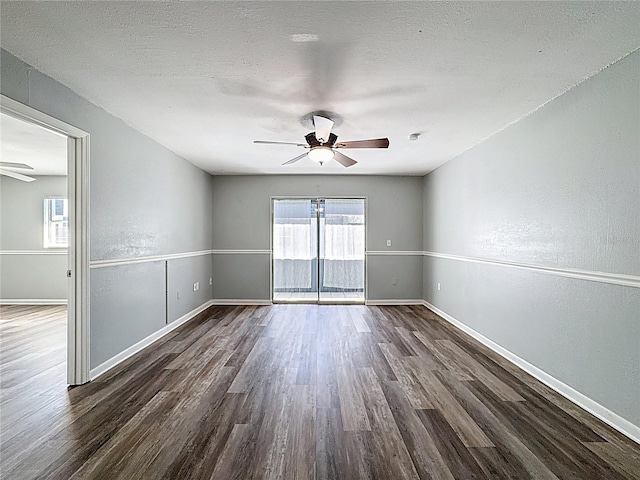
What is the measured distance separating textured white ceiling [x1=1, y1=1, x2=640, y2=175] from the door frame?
470mm

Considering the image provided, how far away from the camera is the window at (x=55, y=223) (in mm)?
6662

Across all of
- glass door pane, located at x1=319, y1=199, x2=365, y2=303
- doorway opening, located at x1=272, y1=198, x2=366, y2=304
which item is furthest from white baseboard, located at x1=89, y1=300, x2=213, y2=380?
glass door pane, located at x1=319, y1=199, x2=365, y2=303

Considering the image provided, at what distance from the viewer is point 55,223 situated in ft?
22.0

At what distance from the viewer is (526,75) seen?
2.55 meters

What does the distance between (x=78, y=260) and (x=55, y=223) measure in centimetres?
474

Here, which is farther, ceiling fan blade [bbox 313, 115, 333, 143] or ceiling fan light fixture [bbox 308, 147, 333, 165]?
ceiling fan light fixture [bbox 308, 147, 333, 165]

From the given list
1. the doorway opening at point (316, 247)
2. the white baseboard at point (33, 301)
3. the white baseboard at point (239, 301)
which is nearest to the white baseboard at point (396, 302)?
the doorway opening at point (316, 247)

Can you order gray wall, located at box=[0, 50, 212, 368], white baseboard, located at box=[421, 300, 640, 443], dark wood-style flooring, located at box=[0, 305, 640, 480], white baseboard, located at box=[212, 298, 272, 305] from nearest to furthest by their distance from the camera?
dark wood-style flooring, located at box=[0, 305, 640, 480] → white baseboard, located at box=[421, 300, 640, 443] → gray wall, located at box=[0, 50, 212, 368] → white baseboard, located at box=[212, 298, 272, 305]

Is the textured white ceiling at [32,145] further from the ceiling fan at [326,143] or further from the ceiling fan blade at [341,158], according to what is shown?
the ceiling fan blade at [341,158]

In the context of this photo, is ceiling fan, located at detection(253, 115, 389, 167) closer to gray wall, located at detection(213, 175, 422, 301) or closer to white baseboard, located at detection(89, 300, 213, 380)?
white baseboard, located at detection(89, 300, 213, 380)

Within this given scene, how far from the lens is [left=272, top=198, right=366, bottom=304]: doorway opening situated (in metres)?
6.64

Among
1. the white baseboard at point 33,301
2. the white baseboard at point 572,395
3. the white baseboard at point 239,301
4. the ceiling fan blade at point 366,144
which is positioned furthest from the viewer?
the white baseboard at point 239,301

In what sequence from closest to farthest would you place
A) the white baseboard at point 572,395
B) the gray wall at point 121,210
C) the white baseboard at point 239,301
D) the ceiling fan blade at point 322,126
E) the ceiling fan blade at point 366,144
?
Answer: 1. the white baseboard at point 572,395
2. the gray wall at point 121,210
3. the ceiling fan blade at point 322,126
4. the ceiling fan blade at point 366,144
5. the white baseboard at point 239,301

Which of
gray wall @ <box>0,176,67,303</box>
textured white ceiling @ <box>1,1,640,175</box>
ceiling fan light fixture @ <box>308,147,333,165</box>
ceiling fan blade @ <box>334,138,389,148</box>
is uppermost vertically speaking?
textured white ceiling @ <box>1,1,640,175</box>
